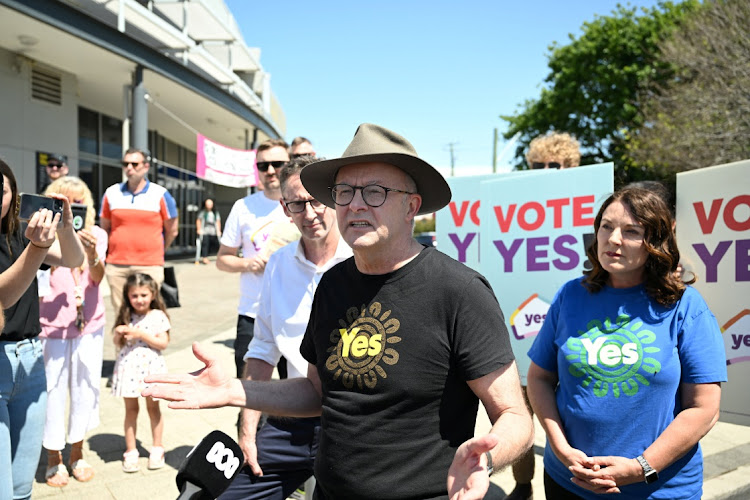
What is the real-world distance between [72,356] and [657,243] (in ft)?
13.1

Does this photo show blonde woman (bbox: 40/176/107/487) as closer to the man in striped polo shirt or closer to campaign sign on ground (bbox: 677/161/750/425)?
the man in striped polo shirt

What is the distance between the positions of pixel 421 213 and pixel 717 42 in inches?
703

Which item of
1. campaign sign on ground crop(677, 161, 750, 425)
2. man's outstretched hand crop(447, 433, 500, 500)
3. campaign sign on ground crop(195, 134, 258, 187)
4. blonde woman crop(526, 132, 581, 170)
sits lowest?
man's outstretched hand crop(447, 433, 500, 500)

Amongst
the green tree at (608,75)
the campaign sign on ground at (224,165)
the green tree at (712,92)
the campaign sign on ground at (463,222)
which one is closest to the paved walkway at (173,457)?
the campaign sign on ground at (463,222)

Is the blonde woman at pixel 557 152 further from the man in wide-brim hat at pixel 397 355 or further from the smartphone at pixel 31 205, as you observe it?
the smartphone at pixel 31 205

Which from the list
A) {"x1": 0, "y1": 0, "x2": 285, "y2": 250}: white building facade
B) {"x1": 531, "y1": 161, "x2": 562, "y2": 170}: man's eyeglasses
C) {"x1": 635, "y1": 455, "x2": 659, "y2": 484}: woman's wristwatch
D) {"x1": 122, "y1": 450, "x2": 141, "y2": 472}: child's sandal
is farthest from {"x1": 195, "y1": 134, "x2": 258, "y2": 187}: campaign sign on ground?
{"x1": 635, "y1": 455, "x2": 659, "y2": 484}: woman's wristwatch

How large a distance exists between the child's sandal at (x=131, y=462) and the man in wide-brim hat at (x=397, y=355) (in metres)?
2.80

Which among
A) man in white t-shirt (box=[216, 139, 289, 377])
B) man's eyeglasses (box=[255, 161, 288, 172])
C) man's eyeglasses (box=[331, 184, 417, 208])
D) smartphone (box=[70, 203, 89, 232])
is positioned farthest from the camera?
man's eyeglasses (box=[255, 161, 288, 172])

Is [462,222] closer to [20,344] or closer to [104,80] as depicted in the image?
[20,344]

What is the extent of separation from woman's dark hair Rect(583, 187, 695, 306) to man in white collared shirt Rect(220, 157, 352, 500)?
4.35ft

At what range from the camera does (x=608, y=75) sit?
26812 millimetres

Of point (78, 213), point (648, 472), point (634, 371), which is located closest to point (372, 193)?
point (634, 371)

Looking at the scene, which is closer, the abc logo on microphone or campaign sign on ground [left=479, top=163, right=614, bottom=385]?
the abc logo on microphone

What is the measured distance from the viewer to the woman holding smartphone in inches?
101
